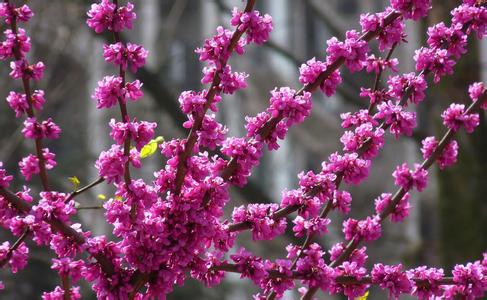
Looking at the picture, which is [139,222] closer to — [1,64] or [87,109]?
[1,64]

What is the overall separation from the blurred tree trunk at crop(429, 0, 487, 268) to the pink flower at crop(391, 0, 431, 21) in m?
5.35

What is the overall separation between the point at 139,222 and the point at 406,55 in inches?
773

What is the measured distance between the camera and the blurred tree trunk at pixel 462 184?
7895 mm

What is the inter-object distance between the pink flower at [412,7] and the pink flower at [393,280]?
0.76 metres

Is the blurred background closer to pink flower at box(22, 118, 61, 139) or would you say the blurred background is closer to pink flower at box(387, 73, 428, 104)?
pink flower at box(22, 118, 61, 139)

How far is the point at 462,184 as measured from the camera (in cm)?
818

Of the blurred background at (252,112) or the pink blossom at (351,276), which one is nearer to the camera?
the pink blossom at (351,276)

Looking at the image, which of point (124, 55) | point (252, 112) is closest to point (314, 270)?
point (124, 55)

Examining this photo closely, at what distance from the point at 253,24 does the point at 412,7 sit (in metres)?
0.50

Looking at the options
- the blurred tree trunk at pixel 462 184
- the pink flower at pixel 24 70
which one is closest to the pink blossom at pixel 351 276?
the pink flower at pixel 24 70

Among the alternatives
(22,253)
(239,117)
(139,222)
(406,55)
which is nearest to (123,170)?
(139,222)

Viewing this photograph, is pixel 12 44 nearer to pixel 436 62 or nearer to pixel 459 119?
pixel 436 62

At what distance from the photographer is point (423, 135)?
8312 millimetres

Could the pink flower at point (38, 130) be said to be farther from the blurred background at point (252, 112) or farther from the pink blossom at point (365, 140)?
the blurred background at point (252, 112)
